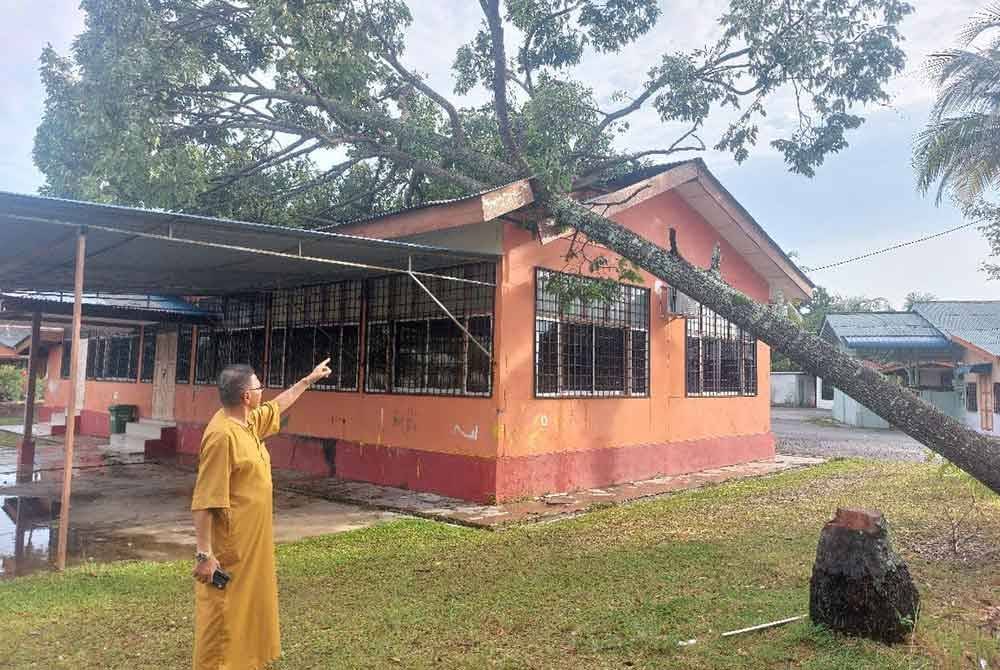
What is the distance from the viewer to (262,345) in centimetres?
1196

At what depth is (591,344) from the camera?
963cm

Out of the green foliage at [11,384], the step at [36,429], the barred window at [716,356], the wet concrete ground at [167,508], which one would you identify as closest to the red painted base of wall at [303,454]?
the wet concrete ground at [167,508]

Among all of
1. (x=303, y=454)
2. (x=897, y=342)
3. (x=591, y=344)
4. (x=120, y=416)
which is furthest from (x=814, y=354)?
(x=897, y=342)

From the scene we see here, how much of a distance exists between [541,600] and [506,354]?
393 cm

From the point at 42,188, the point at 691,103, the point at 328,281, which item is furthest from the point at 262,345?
the point at 691,103

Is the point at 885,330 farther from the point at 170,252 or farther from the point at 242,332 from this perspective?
the point at 170,252

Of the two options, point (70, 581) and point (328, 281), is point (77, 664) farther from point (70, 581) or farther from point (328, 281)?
point (328, 281)

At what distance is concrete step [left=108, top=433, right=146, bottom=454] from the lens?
13.3 m

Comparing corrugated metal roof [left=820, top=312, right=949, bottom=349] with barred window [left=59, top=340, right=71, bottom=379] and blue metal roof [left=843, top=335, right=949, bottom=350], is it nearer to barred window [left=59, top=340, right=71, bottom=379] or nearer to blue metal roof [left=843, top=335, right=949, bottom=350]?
blue metal roof [left=843, top=335, right=949, bottom=350]

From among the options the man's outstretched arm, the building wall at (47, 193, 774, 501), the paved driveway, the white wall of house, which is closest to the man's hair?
the man's outstretched arm

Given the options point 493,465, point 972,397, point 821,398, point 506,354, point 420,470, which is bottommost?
point 420,470

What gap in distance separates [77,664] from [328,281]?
23.2 feet

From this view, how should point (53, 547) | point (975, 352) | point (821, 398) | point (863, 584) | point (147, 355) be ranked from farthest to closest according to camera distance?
1. point (821, 398)
2. point (975, 352)
3. point (147, 355)
4. point (53, 547)
5. point (863, 584)

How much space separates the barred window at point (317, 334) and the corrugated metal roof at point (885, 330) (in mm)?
20010
